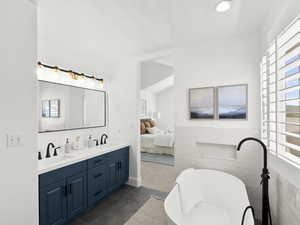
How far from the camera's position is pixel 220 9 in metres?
1.65

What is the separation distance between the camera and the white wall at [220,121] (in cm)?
216

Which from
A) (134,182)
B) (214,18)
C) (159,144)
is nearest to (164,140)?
(159,144)

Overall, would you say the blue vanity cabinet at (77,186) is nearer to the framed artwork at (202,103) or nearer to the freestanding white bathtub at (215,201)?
the freestanding white bathtub at (215,201)

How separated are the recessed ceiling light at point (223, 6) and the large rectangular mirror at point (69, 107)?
2.34 m

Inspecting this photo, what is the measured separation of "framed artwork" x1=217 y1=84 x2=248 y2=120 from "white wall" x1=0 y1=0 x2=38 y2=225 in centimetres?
235

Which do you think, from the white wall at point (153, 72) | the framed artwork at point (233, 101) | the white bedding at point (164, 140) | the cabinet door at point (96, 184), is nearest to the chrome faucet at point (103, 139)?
the cabinet door at point (96, 184)

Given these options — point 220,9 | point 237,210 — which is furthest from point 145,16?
point 237,210

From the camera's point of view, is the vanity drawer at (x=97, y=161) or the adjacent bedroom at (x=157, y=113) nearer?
the vanity drawer at (x=97, y=161)

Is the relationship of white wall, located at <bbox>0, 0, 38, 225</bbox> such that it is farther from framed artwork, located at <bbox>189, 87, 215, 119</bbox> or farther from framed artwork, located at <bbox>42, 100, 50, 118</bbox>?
framed artwork, located at <bbox>189, 87, 215, 119</bbox>

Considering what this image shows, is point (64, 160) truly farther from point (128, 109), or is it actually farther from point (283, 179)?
point (283, 179)

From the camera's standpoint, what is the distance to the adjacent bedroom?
5051mm

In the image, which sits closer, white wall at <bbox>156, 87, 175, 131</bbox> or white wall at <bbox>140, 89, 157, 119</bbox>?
white wall at <bbox>140, 89, 157, 119</bbox>

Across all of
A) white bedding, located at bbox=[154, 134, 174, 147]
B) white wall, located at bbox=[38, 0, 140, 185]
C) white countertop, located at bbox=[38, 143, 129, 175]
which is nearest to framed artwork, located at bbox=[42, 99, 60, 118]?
white wall, located at bbox=[38, 0, 140, 185]

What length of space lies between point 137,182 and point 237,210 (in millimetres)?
1745
